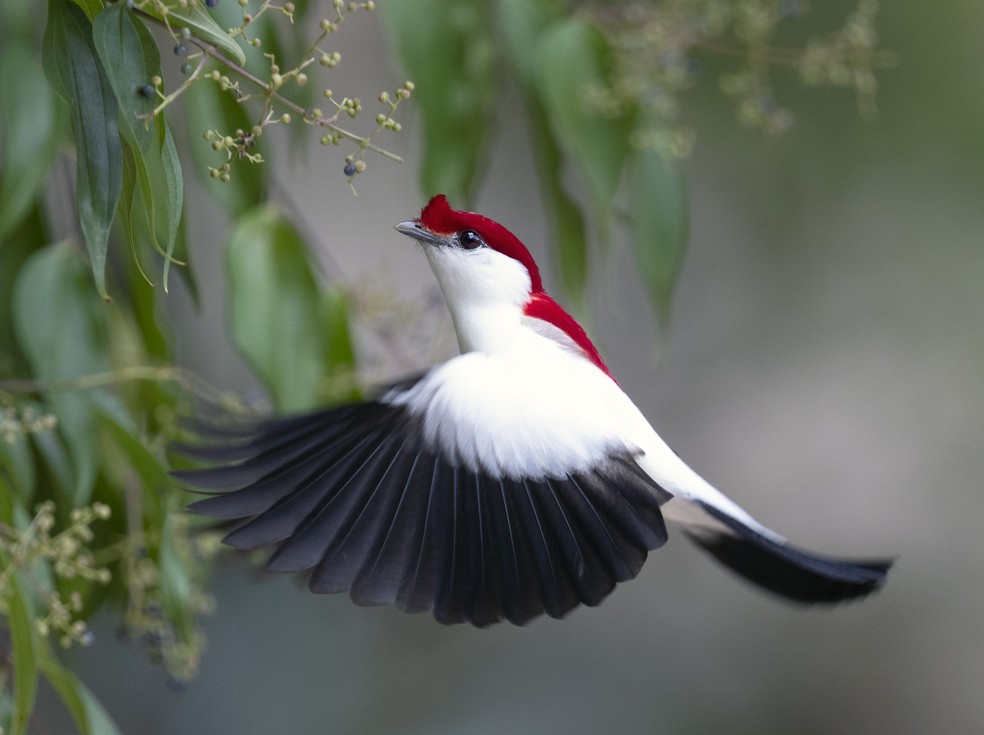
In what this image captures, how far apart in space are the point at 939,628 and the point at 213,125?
3.09 metres

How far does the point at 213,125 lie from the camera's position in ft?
4.15

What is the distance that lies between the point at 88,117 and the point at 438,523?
503 millimetres

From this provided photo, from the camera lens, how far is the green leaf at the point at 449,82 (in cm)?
140

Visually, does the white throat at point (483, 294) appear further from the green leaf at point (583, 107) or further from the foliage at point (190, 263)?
the green leaf at point (583, 107)

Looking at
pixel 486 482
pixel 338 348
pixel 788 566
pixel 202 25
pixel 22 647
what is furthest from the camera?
pixel 338 348

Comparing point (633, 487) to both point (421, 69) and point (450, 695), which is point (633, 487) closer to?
point (421, 69)

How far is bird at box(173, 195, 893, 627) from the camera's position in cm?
102

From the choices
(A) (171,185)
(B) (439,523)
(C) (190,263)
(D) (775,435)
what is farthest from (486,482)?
(D) (775,435)

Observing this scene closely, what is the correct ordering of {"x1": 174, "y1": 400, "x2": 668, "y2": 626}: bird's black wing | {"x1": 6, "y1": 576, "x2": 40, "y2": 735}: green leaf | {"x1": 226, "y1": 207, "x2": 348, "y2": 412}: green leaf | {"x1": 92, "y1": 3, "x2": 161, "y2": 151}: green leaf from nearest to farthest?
{"x1": 92, "y1": 3, "x2": 161, "y2": 151}: green leaf → {"x1": 6, "y1": 576, "x2": 40, "y2": 735}: green leaf → {"x1": 174, "y1": 400, "x2": 668, "y2": 626}: bird's black wing → {"x1": 226, "y1": 207, "x2": 348, "y2": 412}: green leaf

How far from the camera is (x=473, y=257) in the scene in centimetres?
105

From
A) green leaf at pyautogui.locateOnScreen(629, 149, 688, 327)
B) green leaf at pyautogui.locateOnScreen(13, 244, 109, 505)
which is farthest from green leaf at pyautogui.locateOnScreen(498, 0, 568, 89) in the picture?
green leaf at pyautogui.locateOnScreen(13, 244, 109, 505)

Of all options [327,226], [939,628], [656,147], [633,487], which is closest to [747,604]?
[939,628]

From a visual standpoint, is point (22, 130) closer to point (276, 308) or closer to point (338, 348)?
point (276, 308)

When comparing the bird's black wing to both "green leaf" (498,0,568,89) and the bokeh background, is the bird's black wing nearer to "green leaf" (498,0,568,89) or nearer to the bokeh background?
"green leaf" (498,0,568,89)
